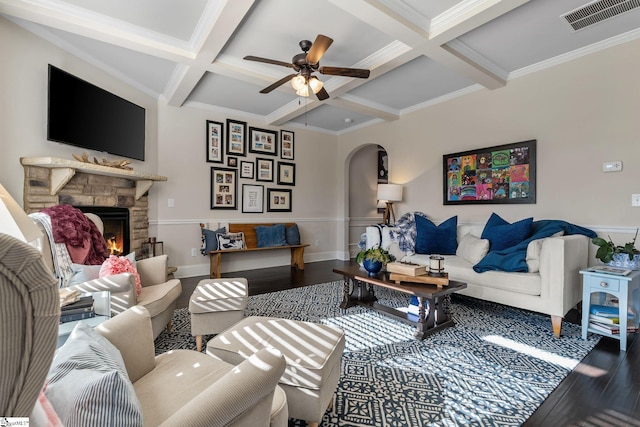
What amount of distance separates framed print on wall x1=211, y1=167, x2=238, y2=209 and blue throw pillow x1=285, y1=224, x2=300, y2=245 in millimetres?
1004

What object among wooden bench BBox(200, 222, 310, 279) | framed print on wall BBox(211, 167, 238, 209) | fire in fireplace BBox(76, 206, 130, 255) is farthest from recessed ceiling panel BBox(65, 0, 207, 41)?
wooden bench BBox(200, 222, 310, 279)

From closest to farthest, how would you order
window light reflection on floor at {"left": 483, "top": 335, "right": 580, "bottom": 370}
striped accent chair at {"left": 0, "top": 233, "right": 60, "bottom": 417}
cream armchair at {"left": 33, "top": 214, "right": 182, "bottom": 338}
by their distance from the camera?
1. striped accent chair at {"left": 0, "top": 233, "right": 60, "bottom": 417}
2. cream armchair at {"left": 33, "top": 214, "right": 182, "bottom": 338}
3. window light reflection on floor at {"left": 483, "top": 335, "right": 580, "bottom": 370}

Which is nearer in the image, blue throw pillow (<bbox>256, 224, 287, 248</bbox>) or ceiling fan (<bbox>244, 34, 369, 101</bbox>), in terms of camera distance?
ceiling fan (<bbox>244, 34, 369, 101</bbox>)

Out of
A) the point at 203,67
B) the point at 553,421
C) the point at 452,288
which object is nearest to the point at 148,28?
the point at 203,67

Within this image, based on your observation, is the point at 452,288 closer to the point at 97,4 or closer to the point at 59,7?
the point at 97,4

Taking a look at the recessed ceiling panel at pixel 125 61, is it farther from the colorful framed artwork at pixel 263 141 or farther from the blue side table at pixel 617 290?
the blue side table at pixel 617 290

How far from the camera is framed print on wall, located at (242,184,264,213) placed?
205 inches

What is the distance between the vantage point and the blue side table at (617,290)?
221 cm

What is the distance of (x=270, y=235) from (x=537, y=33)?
4214 mm

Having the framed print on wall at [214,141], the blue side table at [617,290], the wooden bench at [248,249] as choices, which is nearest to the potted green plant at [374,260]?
the blue side table at [617,290]

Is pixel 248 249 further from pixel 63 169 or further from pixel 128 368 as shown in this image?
pixel 128 368

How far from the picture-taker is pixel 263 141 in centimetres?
535

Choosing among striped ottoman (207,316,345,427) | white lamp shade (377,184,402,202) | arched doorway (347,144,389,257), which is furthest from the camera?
arched doorway (347,144,389,257)

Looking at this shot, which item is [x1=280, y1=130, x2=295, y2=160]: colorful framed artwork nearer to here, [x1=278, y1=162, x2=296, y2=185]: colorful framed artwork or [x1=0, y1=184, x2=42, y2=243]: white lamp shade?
[x1=278, y1=162, x2=296, y2=185]: colorful framed artwork
